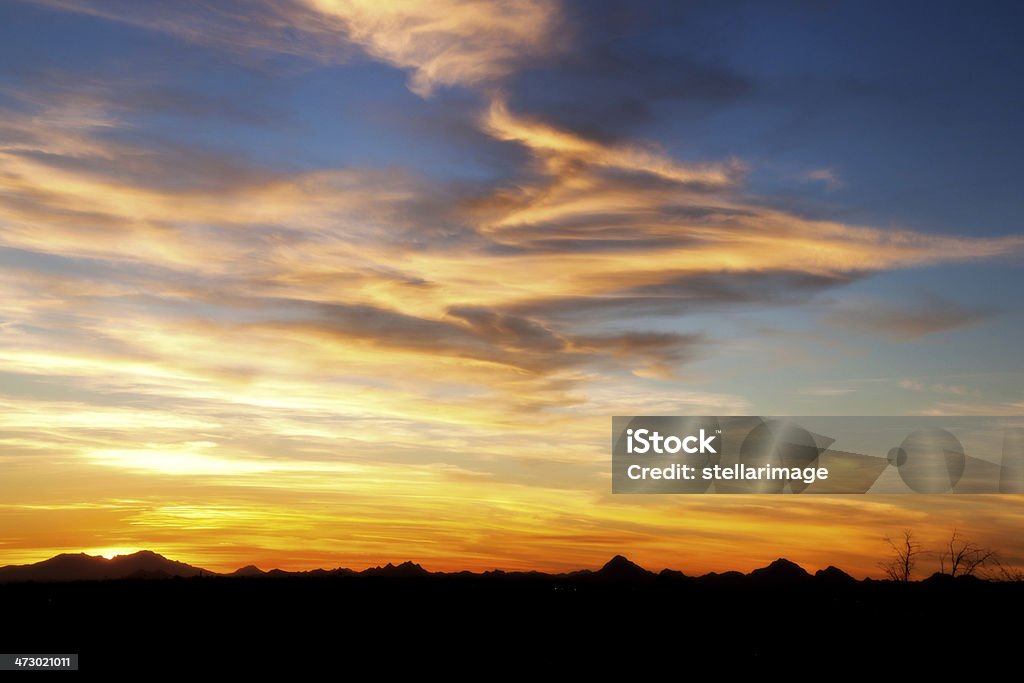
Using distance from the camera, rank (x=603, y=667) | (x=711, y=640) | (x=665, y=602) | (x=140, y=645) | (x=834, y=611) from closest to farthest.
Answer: (x=603, y=667), (x=140, y=645), (x=711, y=640), (x=834, y=611), (x=665, y=602)

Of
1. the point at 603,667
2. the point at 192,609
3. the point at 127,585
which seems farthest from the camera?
the point at 127,585

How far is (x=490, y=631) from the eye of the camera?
2862 inches

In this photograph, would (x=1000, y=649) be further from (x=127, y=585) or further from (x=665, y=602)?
(x=127, y=585)

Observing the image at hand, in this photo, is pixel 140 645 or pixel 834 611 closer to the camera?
pixel 140 645

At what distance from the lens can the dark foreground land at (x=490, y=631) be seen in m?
58.2

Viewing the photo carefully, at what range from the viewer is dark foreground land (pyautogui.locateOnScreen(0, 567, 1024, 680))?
58.2 metres

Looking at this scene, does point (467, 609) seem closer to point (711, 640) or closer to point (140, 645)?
point (711, 640)

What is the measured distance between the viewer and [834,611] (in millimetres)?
94250

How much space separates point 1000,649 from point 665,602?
41.1m

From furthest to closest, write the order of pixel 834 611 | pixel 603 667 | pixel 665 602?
pixel 665 602 → pixel 834 611 → pixel 603 667

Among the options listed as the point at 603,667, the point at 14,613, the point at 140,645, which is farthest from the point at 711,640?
the point at 14,613

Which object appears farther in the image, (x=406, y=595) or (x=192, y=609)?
(x=406, y=595)

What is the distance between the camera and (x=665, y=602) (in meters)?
103

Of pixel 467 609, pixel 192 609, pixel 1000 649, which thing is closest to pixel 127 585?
pixel 192 609
